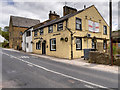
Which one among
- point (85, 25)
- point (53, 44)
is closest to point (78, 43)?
point (85, 25)

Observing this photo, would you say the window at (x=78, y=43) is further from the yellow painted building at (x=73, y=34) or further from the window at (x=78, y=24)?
the window at (x=78, y=24)

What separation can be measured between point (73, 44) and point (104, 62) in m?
5.35

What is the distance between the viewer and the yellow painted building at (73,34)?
567 inches

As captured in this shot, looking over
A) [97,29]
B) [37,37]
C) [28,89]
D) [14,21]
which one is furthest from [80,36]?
[14,21]

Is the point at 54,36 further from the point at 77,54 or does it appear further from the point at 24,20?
the point at 24,20

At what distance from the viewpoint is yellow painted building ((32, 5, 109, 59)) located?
47.2ft

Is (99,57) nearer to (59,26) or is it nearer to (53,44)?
(59,26)

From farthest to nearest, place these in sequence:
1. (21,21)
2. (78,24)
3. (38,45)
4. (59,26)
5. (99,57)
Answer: (21,21) < (38,45) < (59,26) < (78,24) < (99,57)

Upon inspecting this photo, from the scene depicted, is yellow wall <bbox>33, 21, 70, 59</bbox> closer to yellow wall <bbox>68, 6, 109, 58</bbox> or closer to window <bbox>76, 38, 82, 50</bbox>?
yellow wall <bbox>68, 6, 109, 58</bbox>

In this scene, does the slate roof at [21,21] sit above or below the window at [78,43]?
above

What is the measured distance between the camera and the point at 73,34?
14.5 m

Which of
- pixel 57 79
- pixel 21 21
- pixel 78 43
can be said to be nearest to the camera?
pixel 57 79

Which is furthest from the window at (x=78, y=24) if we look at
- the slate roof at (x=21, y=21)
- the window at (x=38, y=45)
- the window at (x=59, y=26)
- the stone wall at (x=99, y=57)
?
the slate roof at (x=21, y=21)

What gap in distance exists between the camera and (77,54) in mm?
14883
